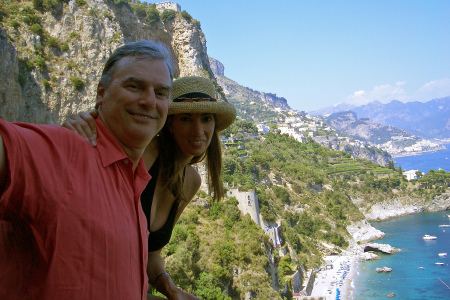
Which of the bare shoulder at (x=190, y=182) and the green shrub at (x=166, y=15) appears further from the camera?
the green shrub at (x=166, y=15)

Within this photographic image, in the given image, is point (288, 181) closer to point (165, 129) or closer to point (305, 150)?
point (305, 150)

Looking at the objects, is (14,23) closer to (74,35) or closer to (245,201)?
(74,35)

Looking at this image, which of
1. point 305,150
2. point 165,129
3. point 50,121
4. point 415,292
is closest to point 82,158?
point 165,129

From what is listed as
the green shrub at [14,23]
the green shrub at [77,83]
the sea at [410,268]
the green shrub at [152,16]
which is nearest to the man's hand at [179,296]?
the green shrub at [77,83]

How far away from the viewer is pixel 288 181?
32.0 meters

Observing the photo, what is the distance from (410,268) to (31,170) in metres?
31.2

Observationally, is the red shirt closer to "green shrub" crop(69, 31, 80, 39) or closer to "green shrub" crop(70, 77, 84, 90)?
"green shrub" crop(70, 77, 84, 90)

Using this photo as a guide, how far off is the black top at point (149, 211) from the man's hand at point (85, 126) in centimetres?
50

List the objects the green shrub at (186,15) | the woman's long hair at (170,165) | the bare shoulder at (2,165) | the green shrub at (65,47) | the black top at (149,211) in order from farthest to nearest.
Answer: the green shrub at (186,15) < the green shrub at (65,47) < the woman's long hair at (170,165) < the black top at (149,211) < the bare shoulder at (2,165)

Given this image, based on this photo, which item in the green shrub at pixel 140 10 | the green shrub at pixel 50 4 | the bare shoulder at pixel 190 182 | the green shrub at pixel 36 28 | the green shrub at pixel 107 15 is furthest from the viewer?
the green shrub at pixel 140 10

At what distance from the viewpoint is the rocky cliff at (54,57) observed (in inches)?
454

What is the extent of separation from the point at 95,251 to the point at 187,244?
10.8m

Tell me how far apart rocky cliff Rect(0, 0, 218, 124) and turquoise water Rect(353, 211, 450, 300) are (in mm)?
21267

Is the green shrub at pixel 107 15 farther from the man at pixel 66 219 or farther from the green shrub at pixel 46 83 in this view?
the man at pixel 66 219
